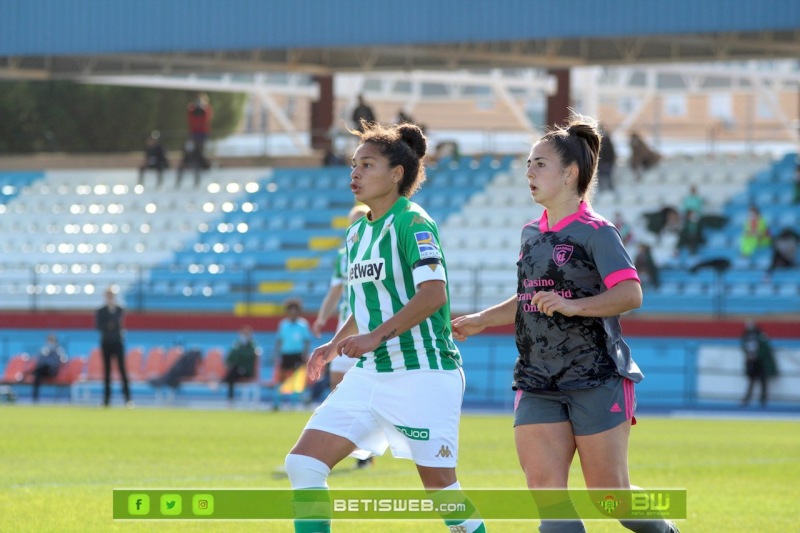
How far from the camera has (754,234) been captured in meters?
29.1

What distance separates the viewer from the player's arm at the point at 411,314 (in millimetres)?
6410

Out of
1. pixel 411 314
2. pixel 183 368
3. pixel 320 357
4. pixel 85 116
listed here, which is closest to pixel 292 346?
pixel 183 368

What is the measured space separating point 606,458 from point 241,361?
69.0 feet

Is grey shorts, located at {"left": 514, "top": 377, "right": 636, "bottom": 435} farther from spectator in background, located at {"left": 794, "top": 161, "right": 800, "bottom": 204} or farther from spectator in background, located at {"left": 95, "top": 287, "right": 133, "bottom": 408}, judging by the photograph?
spectator in background, located at {"left": 794, "top": 161, "right": 800, "bottom": 204}

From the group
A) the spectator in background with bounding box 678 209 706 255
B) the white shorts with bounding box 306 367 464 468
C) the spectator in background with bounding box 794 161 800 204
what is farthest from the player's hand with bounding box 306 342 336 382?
the spectator in background with bounding box 794 161 800 204

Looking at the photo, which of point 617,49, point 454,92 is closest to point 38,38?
point 617,49

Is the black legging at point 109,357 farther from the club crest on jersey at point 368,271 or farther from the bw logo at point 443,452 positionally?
the bw logo at point 443,452

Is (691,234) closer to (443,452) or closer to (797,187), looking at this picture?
(797,187)

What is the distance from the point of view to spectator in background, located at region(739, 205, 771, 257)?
29016mm

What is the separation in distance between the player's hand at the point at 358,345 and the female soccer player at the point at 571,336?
663 millimetres

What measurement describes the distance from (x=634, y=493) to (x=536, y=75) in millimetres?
47707

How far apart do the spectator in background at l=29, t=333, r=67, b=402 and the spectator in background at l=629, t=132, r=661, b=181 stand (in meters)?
13.4

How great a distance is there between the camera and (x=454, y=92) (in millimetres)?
51594

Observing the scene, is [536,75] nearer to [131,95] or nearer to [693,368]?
[131,95]
